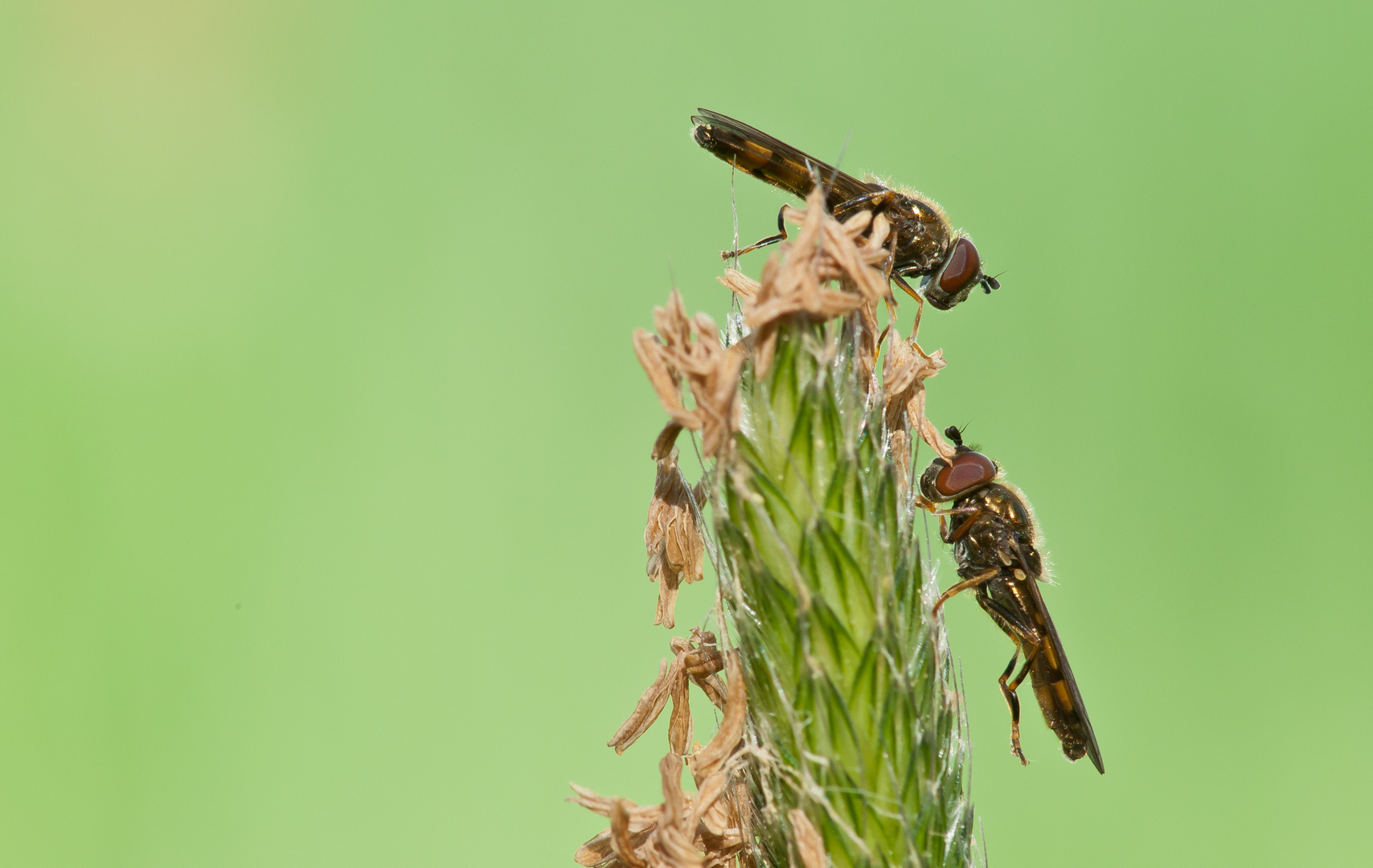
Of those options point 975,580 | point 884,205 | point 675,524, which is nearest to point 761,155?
point 884,205

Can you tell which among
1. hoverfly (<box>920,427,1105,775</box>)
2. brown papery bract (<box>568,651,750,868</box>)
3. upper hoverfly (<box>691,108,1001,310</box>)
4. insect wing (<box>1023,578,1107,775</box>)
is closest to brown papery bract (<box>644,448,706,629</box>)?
brown papery bract (<box>568,651,750,868</box>)

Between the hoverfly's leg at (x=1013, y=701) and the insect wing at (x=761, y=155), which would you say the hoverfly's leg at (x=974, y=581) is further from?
the insect wing at (x=761, y=155)

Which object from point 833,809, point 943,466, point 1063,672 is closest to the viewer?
point 833,809

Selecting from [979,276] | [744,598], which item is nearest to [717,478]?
[744,598]

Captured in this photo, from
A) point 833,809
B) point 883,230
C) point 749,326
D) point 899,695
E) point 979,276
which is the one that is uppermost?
point 979,276

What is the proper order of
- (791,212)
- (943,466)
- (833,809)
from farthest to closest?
(943,466), (791,212), (833,809)

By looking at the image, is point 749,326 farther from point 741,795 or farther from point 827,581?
point 741,795

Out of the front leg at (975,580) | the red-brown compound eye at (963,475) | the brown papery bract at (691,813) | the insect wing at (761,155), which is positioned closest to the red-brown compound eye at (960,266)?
the insect wing at (761,155)

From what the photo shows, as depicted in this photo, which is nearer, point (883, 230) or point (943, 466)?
point (883, 230)
